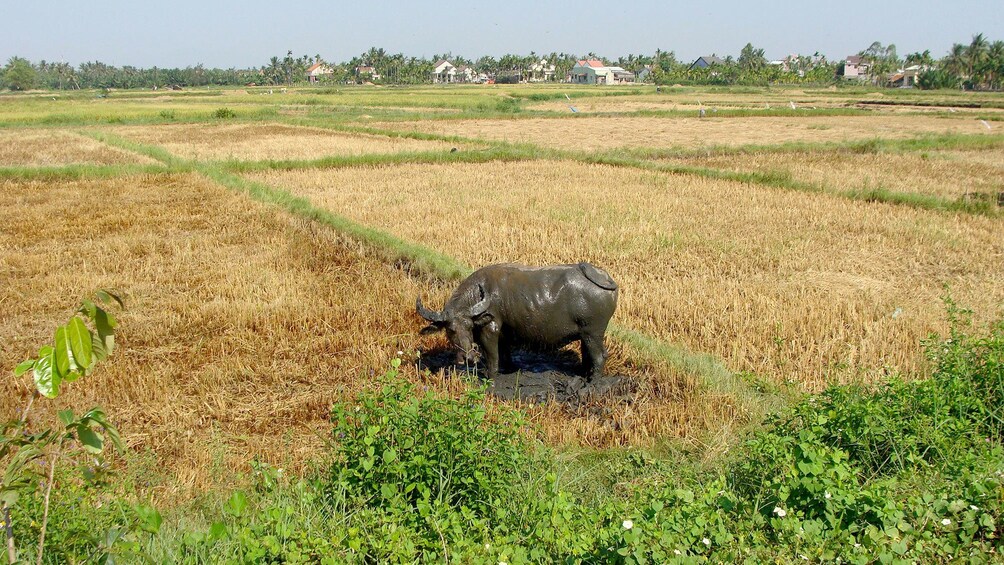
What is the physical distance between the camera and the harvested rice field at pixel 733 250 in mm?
6758

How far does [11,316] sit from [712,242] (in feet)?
30.6

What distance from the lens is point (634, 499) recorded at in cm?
358

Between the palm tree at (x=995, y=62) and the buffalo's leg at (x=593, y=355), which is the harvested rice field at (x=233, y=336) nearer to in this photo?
the buffalo's leg at (x=593, y=355)

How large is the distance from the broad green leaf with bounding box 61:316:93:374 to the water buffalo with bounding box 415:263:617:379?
369 cm

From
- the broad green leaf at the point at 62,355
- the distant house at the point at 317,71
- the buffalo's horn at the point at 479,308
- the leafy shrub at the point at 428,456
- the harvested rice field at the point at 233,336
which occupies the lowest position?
the harvested rice field at the point at 233,336

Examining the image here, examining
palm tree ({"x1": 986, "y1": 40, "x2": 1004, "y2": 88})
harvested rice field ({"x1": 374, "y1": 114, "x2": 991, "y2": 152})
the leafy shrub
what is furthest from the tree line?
the leafy shrub

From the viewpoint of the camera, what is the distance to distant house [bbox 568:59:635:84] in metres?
110

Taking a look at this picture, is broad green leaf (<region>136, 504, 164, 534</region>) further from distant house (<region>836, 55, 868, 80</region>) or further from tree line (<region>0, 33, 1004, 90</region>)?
distant house (<region>836, 55, 868, 80</region>)

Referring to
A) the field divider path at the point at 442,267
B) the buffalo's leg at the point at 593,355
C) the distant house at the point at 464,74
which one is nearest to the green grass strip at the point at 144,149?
the field divider path at the point at 442,267

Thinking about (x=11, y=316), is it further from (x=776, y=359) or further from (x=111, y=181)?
(x=111, y=181)

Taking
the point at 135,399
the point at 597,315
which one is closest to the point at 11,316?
the point at 135,399

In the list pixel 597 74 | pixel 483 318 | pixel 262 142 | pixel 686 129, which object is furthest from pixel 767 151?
pixel 597 74

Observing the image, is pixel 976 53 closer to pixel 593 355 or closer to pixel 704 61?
pixel 704 61

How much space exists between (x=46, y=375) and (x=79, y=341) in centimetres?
21
